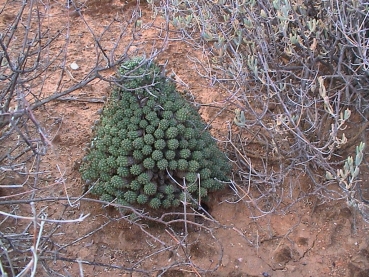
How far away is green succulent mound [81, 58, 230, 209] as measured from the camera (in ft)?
9.00

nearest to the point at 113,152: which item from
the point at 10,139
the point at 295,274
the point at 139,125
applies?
the point at 139,125

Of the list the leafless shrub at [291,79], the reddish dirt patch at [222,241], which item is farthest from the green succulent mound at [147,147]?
the leafless shrub at [291,79]

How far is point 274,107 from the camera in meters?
3.62

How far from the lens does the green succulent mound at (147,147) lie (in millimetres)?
2744

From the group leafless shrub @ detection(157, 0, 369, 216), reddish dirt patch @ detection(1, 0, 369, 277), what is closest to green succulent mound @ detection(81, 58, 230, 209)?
reddish dirt patch @ detection(1, 0, 369, 277)

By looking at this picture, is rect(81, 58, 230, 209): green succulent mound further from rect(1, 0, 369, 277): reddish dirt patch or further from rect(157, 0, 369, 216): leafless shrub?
rect(157, 0, 369, 216): leafless shrub

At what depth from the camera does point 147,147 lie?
108 inches

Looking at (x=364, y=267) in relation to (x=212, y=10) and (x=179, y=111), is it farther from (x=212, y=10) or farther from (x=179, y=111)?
(x=212, y=10)

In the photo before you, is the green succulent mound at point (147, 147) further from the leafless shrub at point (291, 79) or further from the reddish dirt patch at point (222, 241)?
the leafless shrub at point (291, 79)

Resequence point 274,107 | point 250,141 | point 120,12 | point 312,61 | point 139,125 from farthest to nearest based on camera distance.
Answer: point 120,12
point 274,107
point 250,141
point 312,61
point 139,125

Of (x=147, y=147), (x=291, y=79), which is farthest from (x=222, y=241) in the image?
(x=291, y=79)

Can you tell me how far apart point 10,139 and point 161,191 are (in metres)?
1.18

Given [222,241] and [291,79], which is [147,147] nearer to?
[222,241]

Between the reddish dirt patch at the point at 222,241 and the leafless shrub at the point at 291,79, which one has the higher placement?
the leafless shrub at the point at 291,79
